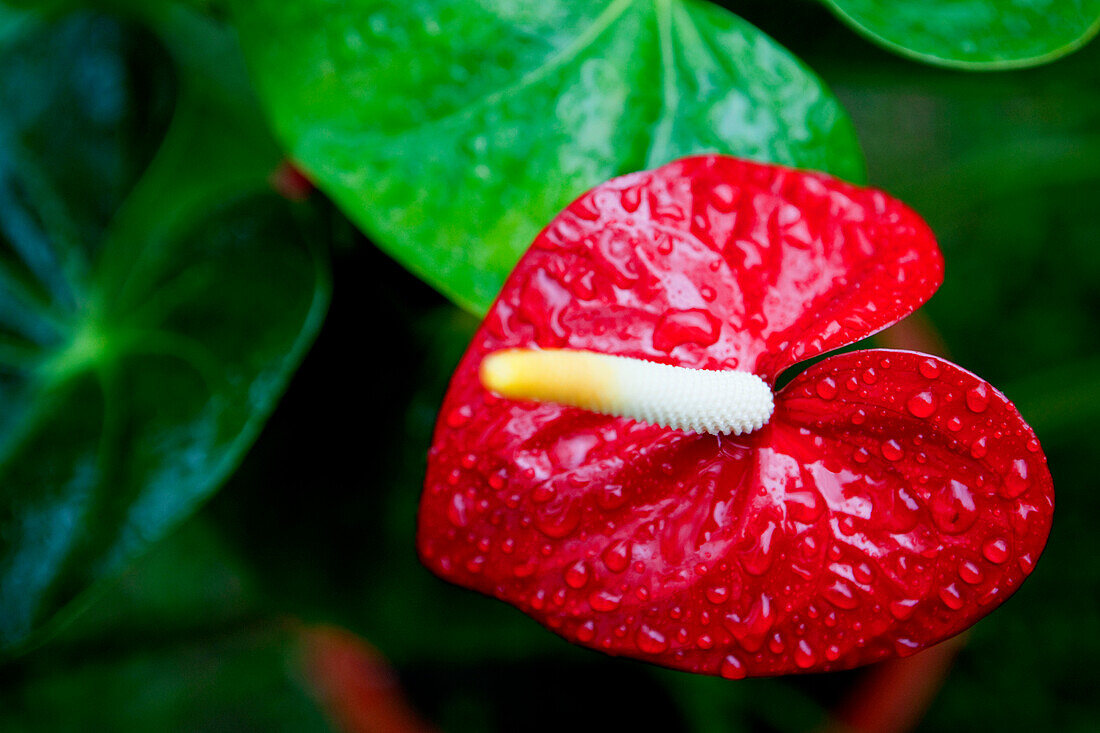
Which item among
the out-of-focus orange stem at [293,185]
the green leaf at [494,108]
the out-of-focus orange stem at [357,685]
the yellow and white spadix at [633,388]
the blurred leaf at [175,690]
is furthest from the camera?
the blurred leaf at [175,690]

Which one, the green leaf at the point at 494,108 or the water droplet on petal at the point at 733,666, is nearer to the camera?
the water droplet on petal at the point at 733,666

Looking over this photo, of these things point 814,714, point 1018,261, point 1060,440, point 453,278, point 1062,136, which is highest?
point 453,278

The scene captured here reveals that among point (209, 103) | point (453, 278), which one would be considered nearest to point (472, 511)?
point (453, 278)

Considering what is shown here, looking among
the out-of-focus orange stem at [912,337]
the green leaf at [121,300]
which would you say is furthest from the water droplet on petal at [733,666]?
the out-of-focus orange stem at [912,337]

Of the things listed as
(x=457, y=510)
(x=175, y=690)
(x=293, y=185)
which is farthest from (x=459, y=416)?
(x=175, y=690)

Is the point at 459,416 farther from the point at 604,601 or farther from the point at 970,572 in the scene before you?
the point at 970,572

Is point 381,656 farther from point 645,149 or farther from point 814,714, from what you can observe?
point 645,149

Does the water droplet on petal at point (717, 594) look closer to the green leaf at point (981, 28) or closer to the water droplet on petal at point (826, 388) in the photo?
the water droplet on petal at point (826, 388)
